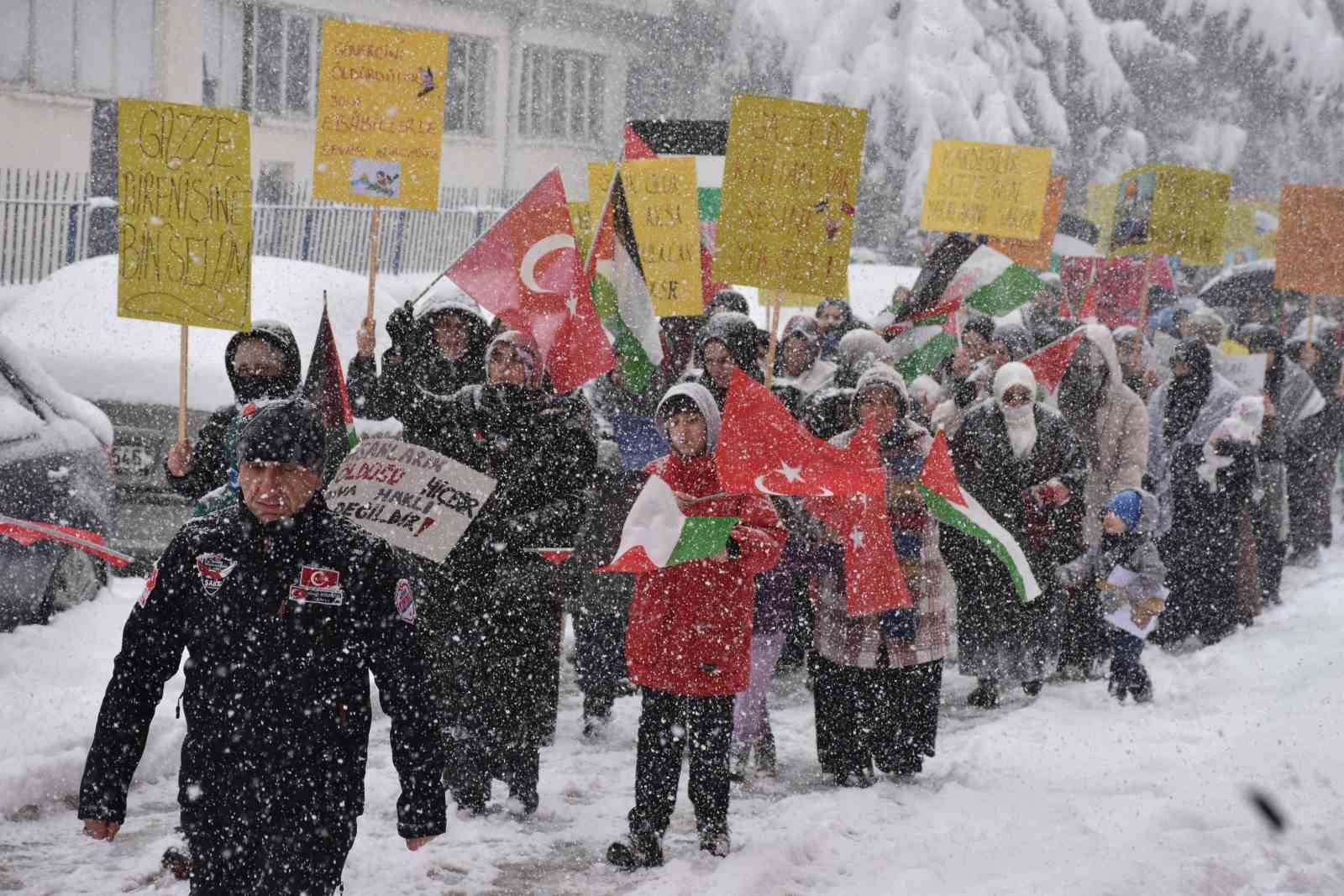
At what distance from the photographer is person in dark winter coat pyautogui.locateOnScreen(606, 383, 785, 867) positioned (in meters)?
5.40

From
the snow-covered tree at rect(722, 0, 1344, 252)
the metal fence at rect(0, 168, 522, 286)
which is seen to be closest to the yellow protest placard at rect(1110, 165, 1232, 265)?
the metal fence at rect(0, 168, 522, 286)

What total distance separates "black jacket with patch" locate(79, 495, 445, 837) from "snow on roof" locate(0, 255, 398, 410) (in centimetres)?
546

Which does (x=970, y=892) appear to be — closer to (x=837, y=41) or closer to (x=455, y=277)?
(x=455, y=277)

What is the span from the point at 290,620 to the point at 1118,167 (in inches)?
1059

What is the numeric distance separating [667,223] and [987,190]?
13.0 feet

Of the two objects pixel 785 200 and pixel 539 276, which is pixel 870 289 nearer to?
pixel 785 200

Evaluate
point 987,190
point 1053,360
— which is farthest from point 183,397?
point 987,190

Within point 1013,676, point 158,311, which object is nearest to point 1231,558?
point 1013,676

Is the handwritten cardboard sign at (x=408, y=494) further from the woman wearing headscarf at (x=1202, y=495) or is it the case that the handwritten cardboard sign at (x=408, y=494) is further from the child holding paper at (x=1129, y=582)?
the woman wearing headscarf at (x=1202, y=495)

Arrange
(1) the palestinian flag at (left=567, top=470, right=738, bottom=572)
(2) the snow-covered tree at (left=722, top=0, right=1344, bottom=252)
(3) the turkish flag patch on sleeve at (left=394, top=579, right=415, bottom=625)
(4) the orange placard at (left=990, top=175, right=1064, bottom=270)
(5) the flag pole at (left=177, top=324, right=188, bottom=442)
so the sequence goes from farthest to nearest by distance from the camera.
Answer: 1. (2) the snow-covered tree at (left=722, top=0, right=1344, bottom=252)
2. (4) the orange placard at (left=990, top=175, right=1064, bottom=270)
3. (5) the flag pole at (left=177, top=324, right=188, bottom=442)
4. (1) the palestinian flag at (left=567, top=470, right=738, bottom=572)
5. (3) the turkish flag patch on sleeve at (left=394, top=579, right=415, bottom=625)

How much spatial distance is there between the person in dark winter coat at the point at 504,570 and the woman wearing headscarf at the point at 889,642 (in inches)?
47.4

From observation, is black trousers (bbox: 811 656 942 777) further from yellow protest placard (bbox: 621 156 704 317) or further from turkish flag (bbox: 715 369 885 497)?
yellow protest placard (bbox: 621 156 704 317)

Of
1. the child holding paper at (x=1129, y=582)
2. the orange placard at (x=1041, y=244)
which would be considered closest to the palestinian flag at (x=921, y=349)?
the child holding paper at (x=1129, y=582)

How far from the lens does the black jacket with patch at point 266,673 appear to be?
11.5 feet
